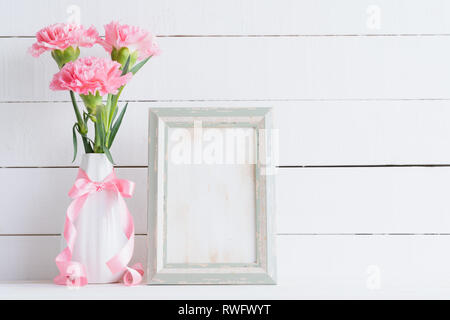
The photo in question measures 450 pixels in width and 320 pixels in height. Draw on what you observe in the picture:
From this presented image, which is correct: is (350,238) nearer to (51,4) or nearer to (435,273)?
(435,273)

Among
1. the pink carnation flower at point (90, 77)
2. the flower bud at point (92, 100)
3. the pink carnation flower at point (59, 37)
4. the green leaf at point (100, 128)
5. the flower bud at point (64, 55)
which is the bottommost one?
the green leaf at point (100, 128)

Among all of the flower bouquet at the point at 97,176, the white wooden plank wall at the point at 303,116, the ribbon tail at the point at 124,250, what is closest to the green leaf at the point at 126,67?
the flower bouquet at the point at 97,176

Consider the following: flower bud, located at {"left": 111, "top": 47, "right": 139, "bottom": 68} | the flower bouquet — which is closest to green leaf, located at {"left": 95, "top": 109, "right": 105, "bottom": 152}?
the flower bouquet

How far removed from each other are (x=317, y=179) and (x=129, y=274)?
410 millimetres

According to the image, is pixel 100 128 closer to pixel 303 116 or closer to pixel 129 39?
pixel 129 39

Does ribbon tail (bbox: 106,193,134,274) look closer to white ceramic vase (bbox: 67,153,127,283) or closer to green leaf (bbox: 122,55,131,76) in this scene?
white ceramic vase (bbox: 67,153,127,283)

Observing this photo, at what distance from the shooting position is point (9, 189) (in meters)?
0.88

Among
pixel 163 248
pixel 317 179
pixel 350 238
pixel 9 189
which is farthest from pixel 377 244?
pixel 9 189

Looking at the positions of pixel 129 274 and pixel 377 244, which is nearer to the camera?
pixel 129 274

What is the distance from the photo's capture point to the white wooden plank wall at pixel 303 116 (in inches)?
34.3

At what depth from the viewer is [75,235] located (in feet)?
2.45

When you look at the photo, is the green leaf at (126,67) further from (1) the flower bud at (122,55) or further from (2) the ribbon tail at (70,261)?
(2) the ribbon tail at (70,261)

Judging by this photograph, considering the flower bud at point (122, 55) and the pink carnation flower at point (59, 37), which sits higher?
the pink carnation flower at point (59, 37)

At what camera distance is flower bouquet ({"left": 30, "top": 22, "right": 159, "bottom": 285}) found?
73cm
